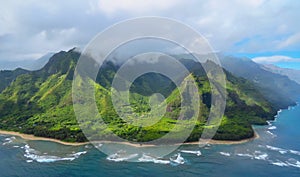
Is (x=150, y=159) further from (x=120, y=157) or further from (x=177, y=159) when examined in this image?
(x=120, y=157)

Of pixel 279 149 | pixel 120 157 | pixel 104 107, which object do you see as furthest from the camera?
pixel 104 107

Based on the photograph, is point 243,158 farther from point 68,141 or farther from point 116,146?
point 68,141

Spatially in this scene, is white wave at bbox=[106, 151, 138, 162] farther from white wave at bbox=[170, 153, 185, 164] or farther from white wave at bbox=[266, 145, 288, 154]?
white wave at bbox=[266, 145, 288, 154]

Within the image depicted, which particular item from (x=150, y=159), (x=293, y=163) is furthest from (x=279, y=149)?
(x=150, y=159)

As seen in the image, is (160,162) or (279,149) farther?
(279,149)

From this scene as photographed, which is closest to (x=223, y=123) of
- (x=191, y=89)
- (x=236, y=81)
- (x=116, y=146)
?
(x=191, y=89)

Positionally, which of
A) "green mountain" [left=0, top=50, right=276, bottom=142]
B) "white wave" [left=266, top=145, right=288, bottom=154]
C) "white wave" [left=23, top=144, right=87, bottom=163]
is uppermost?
"green mountain" [left=0, top=50, right=276, bottom=142]

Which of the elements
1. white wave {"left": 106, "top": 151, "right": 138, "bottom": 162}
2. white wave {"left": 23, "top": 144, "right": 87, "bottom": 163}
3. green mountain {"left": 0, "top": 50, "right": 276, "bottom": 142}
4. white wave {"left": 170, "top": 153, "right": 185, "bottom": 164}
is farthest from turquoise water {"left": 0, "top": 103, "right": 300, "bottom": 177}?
green mountain {"left": 0, "top": 50, "right": 276, "bottom": 142}
